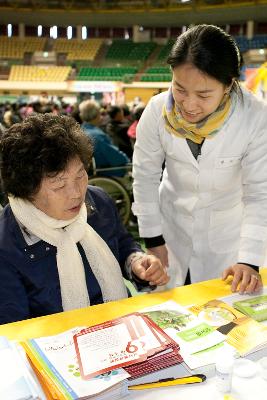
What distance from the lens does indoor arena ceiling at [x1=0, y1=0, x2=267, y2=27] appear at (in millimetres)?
19094

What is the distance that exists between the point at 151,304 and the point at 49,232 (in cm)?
36

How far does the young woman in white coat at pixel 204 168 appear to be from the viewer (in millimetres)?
1333

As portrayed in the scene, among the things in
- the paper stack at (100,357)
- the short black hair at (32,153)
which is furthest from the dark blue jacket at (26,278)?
the paper stack at (100,357)

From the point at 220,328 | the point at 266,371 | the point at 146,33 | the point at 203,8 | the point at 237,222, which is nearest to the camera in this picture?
the point at 266,371

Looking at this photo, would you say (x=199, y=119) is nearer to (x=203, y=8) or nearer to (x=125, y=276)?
(x=125, y=276)

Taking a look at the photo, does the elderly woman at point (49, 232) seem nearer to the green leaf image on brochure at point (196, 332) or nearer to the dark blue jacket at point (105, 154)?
the green leaf image on brochure at point (196, 332)

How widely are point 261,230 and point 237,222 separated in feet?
0.80

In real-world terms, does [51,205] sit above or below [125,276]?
above

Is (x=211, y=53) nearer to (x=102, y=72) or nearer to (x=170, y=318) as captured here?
(x=170, y=318)

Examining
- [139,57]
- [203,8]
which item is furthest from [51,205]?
[139,57]

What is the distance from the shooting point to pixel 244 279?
1.40 m

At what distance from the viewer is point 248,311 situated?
1.23 m

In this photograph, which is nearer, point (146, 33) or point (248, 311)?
point (248, 311)

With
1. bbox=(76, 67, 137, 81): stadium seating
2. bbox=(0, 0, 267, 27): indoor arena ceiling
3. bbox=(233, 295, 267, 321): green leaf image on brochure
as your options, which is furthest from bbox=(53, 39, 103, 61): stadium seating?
bbox=(233, 295, 267, 321): green leaf image on brochure
